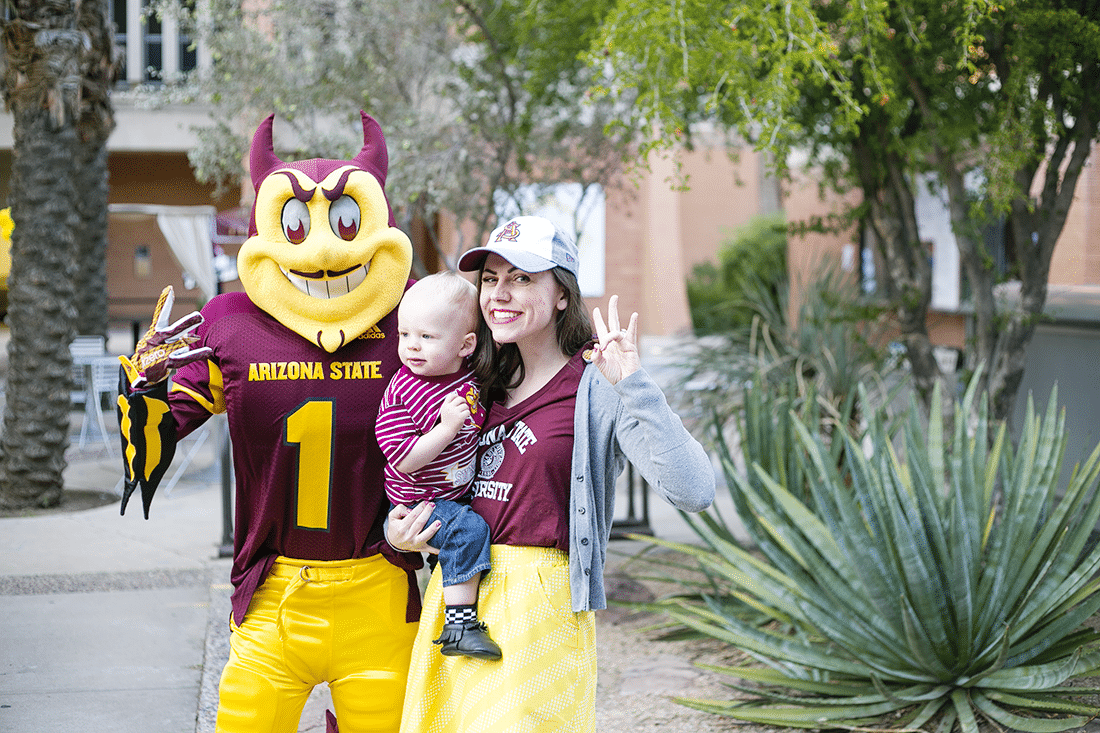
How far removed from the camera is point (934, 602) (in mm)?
3639

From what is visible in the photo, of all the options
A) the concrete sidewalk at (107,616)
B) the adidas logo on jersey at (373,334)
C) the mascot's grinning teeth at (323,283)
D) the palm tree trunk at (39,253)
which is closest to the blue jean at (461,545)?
the adidas logo on jersey at (373,334)

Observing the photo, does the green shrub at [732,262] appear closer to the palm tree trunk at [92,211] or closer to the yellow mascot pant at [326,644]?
the palm tree trunk at [92,211]

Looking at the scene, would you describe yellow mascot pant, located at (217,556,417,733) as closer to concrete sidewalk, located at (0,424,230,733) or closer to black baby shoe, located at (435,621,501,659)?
black baby shoe, located at (435,621,501,659)

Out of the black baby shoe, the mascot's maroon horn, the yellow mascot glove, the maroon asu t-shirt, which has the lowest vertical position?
the black baby shoe

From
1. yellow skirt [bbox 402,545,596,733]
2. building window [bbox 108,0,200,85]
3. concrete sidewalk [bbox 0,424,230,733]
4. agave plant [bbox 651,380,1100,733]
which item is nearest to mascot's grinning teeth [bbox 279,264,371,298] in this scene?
yellow skirt [bbox 402,545,596,733]

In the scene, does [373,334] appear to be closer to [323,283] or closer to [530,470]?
[323,283]

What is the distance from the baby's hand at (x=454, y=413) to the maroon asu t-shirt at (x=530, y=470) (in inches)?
4.7

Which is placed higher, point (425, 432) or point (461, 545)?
point (425, 432)

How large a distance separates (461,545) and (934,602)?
2.08 meters

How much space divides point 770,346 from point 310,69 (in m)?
4.47

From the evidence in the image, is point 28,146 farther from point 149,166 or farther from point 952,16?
point 149,166

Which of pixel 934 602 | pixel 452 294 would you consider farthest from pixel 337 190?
pixel 934 602

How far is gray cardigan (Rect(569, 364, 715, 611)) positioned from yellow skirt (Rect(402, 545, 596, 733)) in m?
0.06

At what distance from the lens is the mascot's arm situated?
2.51 metres
